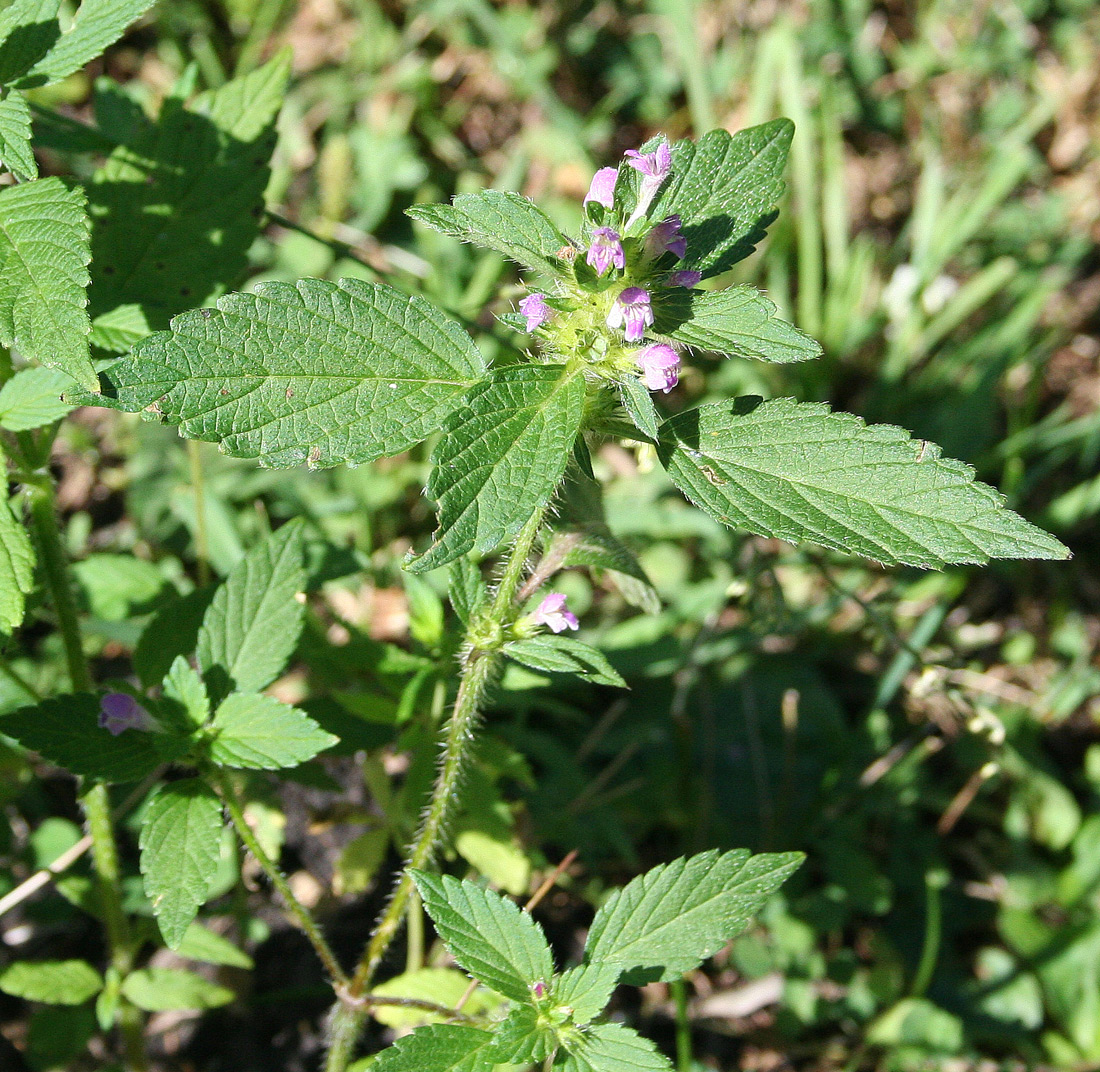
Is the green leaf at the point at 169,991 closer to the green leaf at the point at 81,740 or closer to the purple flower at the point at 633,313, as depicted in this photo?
the green leaf at the point at 81,740

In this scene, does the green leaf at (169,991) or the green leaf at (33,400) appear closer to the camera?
the green leaf at (33,400)

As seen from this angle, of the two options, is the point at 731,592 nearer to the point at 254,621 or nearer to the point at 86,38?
the point at 254,621

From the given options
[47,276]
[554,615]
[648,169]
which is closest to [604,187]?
[648,169]

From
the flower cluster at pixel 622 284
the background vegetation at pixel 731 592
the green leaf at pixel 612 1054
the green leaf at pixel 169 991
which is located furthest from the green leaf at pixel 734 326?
the green leaf at pixel 169 991

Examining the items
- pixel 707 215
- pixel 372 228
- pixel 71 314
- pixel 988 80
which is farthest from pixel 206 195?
pixel 988 80

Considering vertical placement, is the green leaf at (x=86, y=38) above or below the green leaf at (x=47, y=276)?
above
